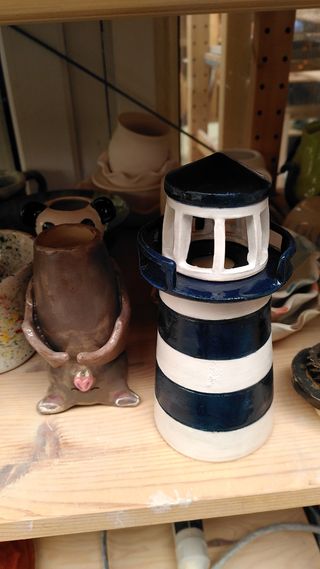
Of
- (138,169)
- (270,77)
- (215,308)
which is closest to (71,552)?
(215,308)

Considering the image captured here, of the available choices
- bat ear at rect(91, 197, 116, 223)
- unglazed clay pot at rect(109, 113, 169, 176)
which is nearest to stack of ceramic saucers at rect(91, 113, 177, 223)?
unglazed clay pot at rect(109, 113, 169, 176)

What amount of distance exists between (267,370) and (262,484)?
0.30ft

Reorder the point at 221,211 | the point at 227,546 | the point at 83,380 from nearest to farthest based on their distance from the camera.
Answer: the point at 221,211
the point at 83,380
the point at 227,546

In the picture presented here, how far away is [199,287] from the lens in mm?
351

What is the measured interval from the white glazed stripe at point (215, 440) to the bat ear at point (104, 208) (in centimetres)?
22

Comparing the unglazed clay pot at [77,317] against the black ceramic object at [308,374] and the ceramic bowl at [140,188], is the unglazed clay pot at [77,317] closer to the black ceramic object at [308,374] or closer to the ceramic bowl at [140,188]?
the black ceramic object at [308,374]

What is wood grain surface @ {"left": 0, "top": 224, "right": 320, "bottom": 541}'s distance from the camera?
0.38 m

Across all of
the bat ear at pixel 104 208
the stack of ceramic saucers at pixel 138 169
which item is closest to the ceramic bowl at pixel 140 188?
the stack of ceramic saucers at pixel 138 169

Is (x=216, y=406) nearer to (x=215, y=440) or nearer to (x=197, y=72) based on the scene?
(x=215, y=440)

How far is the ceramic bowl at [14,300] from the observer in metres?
0.48

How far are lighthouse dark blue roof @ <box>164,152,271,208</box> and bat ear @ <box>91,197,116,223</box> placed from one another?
0.19m

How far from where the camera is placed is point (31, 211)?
20.9 inches

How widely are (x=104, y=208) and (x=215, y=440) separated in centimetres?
27

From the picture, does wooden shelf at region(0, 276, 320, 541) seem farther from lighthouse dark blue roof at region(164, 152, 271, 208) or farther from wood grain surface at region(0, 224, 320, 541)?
lighthouse dark blue roof at region(164, 152, 271, 208)
